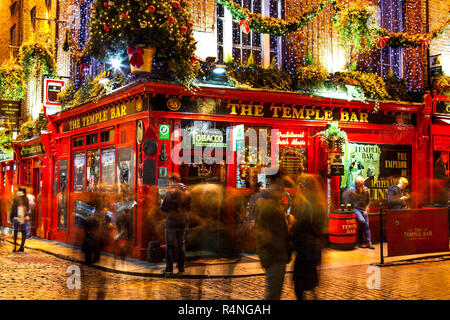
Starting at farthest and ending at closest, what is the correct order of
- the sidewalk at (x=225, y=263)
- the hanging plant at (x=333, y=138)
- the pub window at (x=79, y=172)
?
1. the pub window at (x=79, y=172)
2. the hanging plant at (x=333, y=138)
3. the sidewalk at (x=225, y=263)

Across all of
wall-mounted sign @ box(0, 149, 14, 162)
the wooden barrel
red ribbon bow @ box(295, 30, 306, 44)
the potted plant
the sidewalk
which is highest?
red ribbon bow @ box(295, 30, 306, 44)

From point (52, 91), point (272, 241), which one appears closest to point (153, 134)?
point (272, 241)

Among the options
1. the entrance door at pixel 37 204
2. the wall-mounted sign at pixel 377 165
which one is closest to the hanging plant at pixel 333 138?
the wall-mounted sign at pixel 377 165

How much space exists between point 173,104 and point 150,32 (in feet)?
6.35

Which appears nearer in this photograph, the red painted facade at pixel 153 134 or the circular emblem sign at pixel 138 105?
the red painted facade at pixel 153 134

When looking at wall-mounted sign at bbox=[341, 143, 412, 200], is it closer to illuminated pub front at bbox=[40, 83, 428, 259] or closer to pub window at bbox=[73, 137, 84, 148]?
illuminated pub front at bbox=[40, 83, 428, 259]

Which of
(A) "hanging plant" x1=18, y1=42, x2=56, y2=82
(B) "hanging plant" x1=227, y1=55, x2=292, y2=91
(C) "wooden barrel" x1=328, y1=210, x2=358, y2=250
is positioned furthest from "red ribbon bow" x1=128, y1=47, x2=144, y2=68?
(A) "hanging plant" x1=18, y1=42, x2=56, y2=82

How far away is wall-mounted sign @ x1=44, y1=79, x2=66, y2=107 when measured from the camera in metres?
18.4

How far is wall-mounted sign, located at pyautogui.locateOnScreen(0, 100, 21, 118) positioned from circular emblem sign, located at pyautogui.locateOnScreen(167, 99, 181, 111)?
11949 mm

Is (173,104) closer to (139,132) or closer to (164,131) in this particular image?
(164,131)

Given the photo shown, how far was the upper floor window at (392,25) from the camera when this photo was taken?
1789 centimetres

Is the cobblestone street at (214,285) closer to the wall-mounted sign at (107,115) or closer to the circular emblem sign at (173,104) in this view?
the wall-mounted sign at (107,115)

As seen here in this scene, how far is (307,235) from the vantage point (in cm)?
673
